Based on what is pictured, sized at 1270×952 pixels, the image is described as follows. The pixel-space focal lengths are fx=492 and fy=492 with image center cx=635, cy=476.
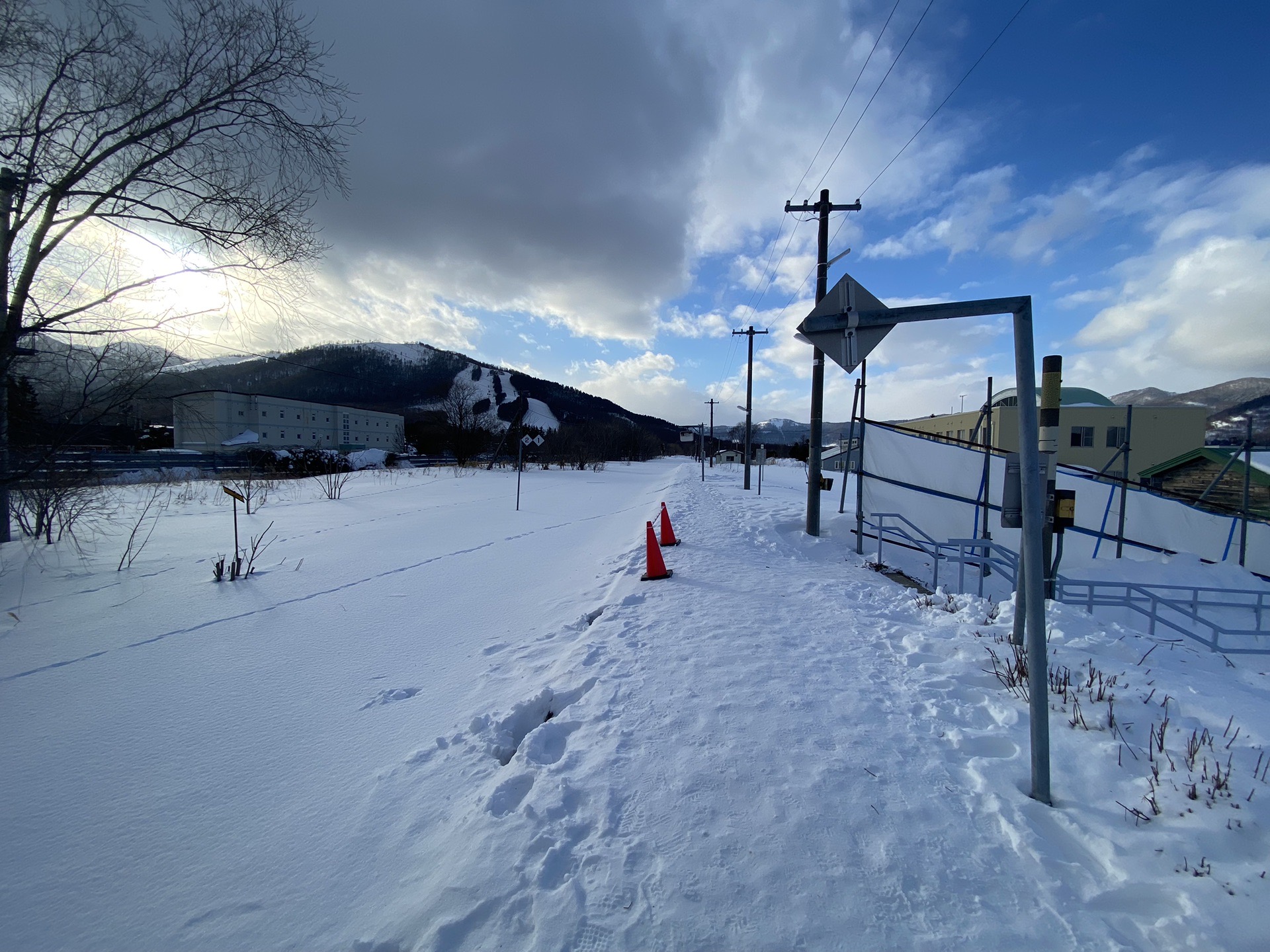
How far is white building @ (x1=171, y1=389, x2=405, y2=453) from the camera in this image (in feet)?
177

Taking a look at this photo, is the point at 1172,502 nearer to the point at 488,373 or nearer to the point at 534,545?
the point at 534,545

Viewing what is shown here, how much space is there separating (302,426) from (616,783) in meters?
87.4

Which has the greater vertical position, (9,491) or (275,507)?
(9,491)

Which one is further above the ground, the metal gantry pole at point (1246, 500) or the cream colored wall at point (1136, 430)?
the cream colored wall at point (1136, 430)

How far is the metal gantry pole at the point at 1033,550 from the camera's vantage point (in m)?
2.29

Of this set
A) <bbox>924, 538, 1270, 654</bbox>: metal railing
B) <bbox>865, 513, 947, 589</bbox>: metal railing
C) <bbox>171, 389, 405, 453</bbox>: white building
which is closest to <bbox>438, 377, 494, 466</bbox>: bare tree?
<bbox>171, 389, 405, 453</bbox>: white building

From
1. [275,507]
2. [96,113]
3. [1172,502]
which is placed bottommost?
[275,507]

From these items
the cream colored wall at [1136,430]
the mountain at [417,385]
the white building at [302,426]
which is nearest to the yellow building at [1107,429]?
the cream colored wall at [1136,430]

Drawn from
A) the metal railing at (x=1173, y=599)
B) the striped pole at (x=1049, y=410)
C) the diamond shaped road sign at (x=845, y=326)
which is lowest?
the metal railing at (x=1173, y=599)

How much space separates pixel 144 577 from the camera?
6.82 m

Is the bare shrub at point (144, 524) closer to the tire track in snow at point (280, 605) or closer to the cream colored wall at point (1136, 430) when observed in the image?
the tire track in snow at point (280, 605)

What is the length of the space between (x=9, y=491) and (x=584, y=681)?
10.8 meters

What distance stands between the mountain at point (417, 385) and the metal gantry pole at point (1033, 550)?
9707 centimetres

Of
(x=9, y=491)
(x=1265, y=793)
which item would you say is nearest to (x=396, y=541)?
(x=9, y=491)
